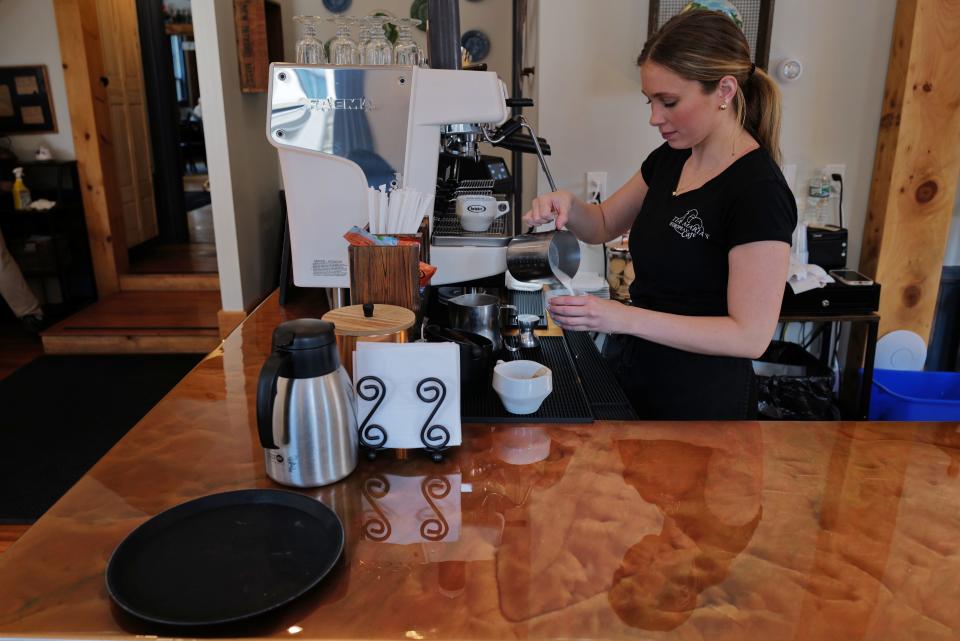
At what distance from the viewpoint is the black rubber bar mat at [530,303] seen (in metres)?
1.97

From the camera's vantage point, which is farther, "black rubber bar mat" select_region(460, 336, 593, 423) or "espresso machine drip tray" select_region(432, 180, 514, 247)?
"espresso machine drip tray" select_region(432, 180, 514, 247)

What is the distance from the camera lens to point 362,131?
1718 mm

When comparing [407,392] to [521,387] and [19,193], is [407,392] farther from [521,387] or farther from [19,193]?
[19,193]

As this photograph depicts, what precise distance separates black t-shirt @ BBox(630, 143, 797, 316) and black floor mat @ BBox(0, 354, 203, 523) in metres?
2.37

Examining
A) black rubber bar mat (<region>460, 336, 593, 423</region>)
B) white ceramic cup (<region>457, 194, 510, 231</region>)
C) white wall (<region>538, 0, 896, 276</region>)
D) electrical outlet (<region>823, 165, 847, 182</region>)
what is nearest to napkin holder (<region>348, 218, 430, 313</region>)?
black rubber bar mat (<region>460, 336, 593, 423</region>)

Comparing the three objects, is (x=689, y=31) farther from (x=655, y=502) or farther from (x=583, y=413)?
(x=655, y=502)

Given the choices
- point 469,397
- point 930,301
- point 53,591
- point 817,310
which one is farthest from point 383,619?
point 930,301

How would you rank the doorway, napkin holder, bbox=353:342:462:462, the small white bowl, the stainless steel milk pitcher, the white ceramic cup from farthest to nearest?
1. the doorway
2. the white ceramic cup
3. the stainless steel milk pitcher
4. the small white bowl
5. napkin holder, bbox=353:342:462:462

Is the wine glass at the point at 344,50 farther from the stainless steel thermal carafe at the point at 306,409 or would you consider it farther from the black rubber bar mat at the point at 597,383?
the stainless steel thermal carafe at the point at 306,409

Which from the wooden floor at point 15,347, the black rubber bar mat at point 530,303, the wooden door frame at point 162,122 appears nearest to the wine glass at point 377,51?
the black rubber bar mat at point 530,303

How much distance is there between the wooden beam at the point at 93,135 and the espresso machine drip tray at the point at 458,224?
340 cm

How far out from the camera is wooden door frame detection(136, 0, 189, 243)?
5.66 meters

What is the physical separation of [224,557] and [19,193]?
4465 millimetres

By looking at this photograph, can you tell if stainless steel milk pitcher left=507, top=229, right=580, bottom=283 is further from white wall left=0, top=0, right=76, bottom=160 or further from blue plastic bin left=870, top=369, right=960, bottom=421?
white wall left=0, top=0, right=76, bottom=160
